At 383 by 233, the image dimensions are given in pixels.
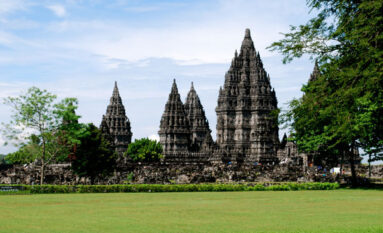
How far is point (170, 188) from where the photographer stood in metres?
55.2

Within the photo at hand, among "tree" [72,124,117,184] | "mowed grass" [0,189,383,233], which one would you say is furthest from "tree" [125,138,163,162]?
"mowed grass" [0,189,383,233]

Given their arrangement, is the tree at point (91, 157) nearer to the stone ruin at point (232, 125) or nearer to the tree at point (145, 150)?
the stone ruin at point (232, 125)

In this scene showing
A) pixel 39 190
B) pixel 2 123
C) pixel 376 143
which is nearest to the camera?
pixel 39 190

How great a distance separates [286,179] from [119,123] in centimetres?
10240

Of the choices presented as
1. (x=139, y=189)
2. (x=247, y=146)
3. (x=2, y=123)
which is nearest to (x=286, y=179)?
(x=139, y=189)

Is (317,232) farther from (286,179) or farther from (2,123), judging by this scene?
(2,123)

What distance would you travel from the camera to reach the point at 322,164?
10044cm

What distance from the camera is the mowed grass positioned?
81.6ft

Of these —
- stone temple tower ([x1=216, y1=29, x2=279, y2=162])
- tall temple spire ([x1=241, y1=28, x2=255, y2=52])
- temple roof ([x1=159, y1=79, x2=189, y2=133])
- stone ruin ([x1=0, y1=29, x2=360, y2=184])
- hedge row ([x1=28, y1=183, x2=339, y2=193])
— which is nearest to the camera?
hedge row ([x1=28, y1=183, x2=339, y2=193])

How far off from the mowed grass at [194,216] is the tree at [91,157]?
26.4 m

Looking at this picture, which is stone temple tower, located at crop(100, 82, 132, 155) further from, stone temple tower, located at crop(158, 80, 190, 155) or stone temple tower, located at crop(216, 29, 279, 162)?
stone temple tower, located at crop(216, 29, 279, 162)

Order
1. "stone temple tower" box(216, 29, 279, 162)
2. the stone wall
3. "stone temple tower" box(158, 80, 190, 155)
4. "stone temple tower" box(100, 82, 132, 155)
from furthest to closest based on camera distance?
"stone temple tower" box(100, 82, 132, 155) < "stone temple tower" box(158, 80, 190, 155) < "stone temple tower" box(216, 29, 279, 162) < the stone wall

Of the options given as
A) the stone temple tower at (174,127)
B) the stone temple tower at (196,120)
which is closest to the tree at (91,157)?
the stone temple tower at (174,127)

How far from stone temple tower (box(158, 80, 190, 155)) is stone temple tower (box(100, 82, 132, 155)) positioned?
57.9 feet
